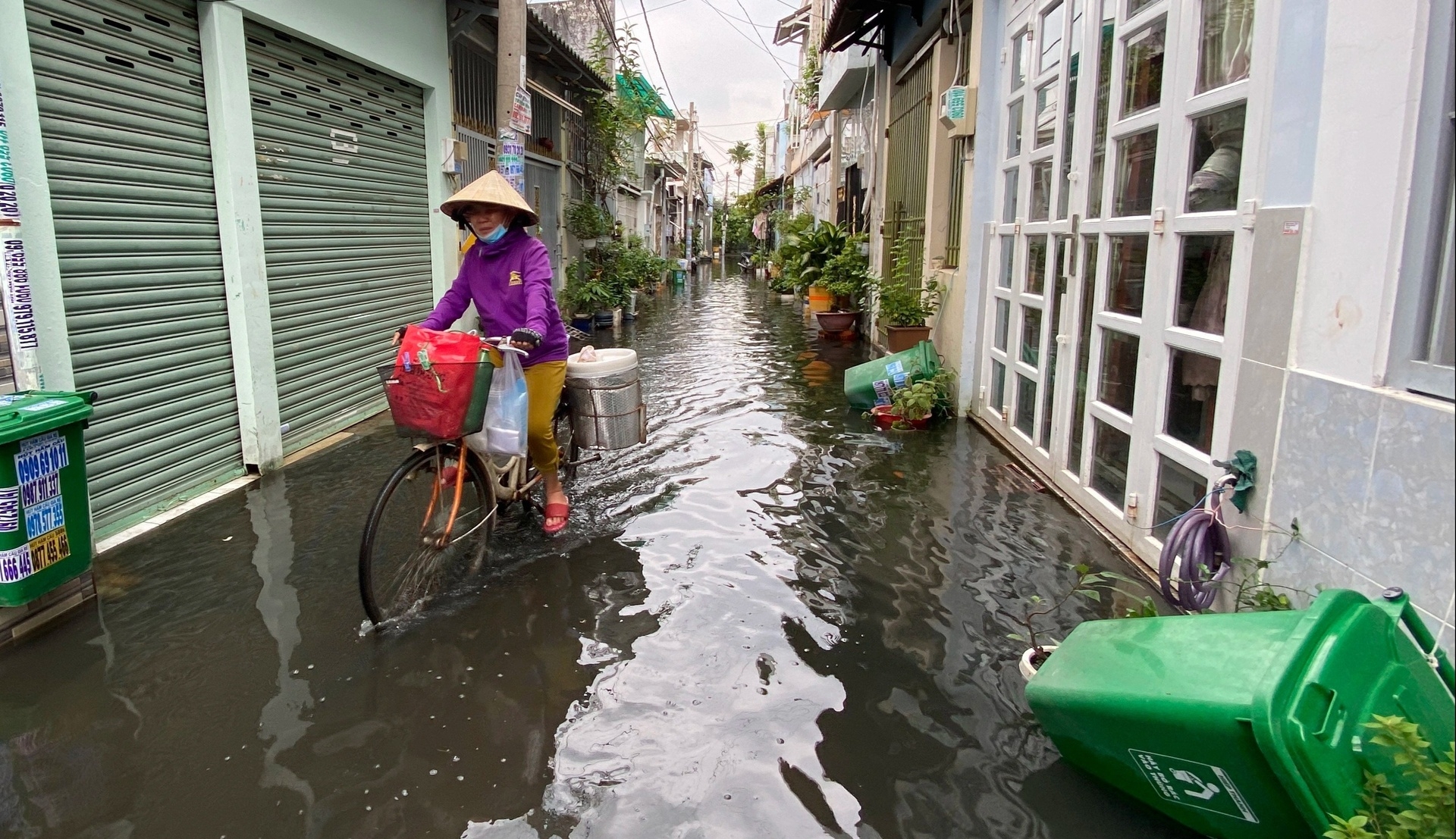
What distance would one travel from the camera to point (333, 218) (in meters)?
6.92

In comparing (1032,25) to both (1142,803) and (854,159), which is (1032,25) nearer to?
(1142,803)

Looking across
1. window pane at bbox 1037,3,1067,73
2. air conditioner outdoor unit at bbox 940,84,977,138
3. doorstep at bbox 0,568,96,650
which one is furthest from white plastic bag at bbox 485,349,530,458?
air conditioner outdoor unit at bbox 940,84,977,138

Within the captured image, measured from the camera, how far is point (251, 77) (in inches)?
230

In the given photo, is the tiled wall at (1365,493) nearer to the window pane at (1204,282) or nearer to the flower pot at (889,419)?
the window pane at (1204,282)

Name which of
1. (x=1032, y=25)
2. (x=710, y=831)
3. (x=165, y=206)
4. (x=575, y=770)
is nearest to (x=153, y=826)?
(x=575, y=770)

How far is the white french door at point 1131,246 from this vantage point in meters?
3.60

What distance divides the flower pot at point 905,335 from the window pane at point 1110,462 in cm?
411

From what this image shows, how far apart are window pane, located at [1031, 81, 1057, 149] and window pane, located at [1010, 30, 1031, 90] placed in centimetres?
38

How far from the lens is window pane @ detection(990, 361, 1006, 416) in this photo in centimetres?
681

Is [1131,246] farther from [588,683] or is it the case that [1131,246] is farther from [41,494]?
[41,494]

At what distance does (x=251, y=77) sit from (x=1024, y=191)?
204 inches

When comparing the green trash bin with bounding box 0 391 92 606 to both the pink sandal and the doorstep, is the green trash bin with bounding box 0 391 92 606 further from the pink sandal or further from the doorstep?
the pink sandal

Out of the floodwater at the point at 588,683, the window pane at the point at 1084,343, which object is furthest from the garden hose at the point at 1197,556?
the window pane at the point at 1084,343

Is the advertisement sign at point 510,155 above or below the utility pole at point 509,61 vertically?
below
